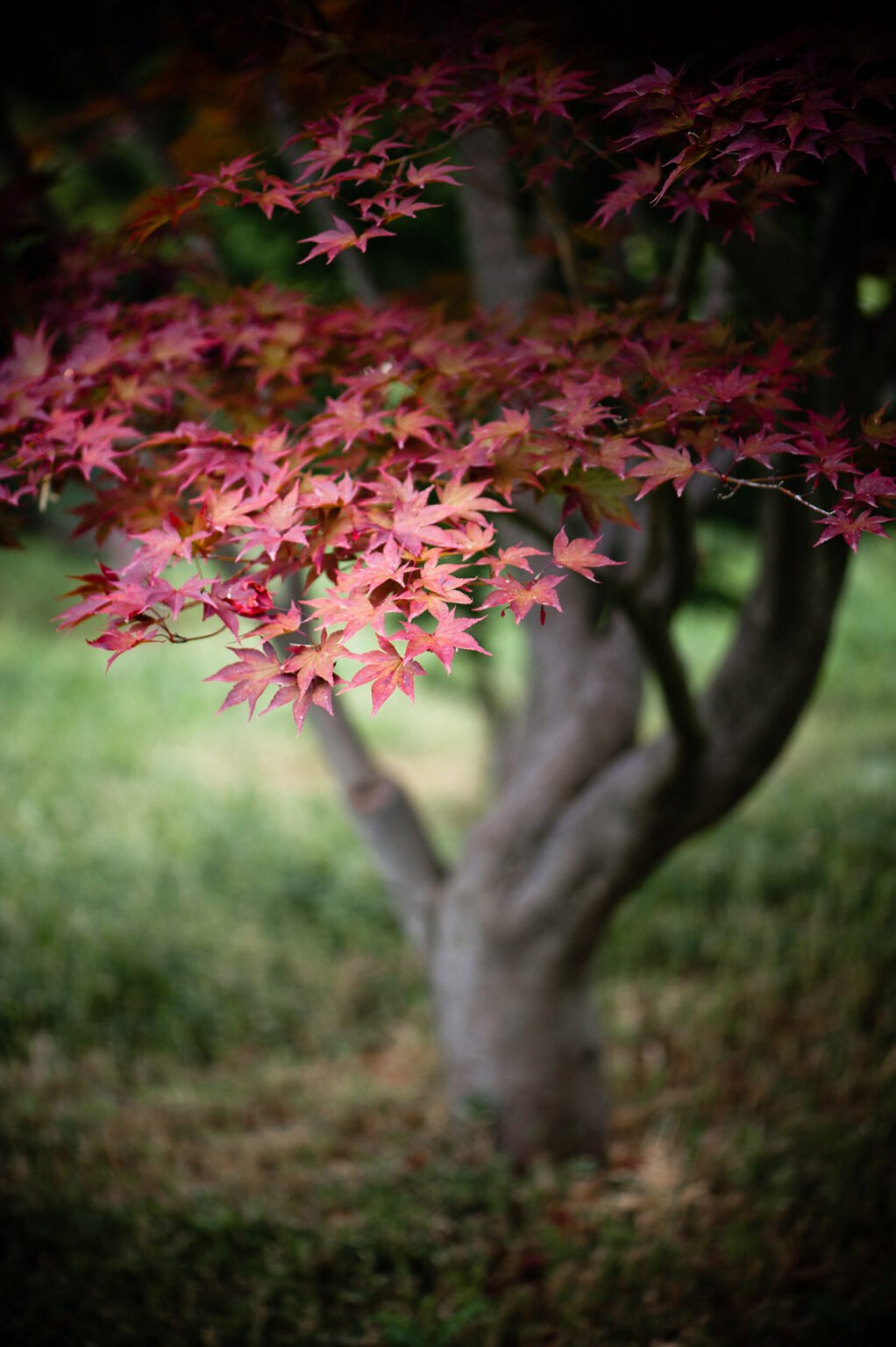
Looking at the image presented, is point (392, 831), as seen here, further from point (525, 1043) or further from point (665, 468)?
point (665, 468)

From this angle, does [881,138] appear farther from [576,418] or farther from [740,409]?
[576,418]

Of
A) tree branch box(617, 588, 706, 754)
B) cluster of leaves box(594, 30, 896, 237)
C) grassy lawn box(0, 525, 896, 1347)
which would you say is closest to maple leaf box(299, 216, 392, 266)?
cluster of leaves box(594, 30, 896, 237)

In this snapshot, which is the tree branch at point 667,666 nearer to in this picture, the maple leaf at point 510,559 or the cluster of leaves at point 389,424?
the cluster of leaves at point 389,424

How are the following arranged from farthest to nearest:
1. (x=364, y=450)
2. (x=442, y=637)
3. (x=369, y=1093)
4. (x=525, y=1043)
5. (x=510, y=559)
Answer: (x=369, y=1093)
(x=525, y=1043)
(x=364, y=450)
(x=510, y=559)
(x=442, y=637)

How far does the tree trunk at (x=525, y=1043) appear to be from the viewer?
2773 millimetres

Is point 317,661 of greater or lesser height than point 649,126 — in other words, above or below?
below

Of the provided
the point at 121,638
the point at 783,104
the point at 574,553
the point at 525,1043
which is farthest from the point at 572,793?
the point at 783,104

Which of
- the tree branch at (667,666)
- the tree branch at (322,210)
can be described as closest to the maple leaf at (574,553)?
the tree branch at (667,666)

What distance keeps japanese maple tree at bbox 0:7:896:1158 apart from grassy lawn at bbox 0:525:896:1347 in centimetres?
42

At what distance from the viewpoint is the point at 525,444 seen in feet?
4.88

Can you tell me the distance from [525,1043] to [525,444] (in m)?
1.96

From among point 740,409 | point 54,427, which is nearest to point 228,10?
point 54,427

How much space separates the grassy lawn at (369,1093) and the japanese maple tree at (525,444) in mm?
418

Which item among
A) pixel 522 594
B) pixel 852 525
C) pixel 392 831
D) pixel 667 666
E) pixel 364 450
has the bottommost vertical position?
pixel 852 525
